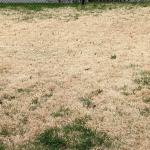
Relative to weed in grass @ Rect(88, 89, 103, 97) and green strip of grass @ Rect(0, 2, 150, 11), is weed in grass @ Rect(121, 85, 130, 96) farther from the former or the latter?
green strip of grass @ Rect(0, 2, 150, 11)

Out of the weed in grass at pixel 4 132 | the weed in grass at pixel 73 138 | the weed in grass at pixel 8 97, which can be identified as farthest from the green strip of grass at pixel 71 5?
the weed in grass at pixel 73 138

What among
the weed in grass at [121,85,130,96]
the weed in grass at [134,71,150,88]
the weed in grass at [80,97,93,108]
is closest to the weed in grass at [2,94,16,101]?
the weed in grass at [80,97,93,108]

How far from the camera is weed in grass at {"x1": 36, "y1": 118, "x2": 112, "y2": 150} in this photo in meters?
6.89

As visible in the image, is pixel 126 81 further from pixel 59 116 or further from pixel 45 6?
pixel 45 6

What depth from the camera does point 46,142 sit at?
700cm

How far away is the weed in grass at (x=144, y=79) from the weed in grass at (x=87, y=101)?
136 centimetres

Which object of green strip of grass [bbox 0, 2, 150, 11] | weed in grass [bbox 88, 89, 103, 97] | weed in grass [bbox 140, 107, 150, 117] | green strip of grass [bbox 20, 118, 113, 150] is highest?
weed in grass [bbox 140, 107, 150, 117]

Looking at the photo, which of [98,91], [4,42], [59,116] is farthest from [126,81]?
[4,42]

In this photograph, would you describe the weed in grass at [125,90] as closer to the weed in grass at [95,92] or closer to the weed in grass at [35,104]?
the weed in grass at [95,92]

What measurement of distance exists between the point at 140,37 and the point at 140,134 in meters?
6.97

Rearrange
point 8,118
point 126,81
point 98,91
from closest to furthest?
point 8,118 → point 98,91 → point 126,81

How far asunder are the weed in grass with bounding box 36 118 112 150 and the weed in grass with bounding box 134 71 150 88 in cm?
Answer: 242

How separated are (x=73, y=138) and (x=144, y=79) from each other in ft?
10.5

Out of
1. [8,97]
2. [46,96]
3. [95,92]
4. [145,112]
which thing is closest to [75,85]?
[95,92]
